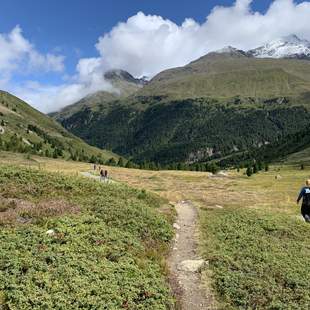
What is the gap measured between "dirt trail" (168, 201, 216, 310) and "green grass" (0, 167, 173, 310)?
0.76m

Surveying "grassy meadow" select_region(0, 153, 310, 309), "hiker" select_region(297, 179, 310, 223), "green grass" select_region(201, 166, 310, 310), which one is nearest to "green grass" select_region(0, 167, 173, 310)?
"grassy meadow" select_region(0, 153, 310, 309)

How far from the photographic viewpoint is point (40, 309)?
50.9 ft

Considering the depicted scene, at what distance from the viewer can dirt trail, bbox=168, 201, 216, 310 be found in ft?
62.0

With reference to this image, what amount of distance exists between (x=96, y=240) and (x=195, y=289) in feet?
19.5

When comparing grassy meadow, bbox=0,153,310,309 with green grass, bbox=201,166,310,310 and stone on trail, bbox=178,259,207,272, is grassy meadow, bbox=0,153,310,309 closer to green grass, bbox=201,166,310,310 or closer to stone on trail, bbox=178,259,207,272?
green grass, bbox=201,166,310,310

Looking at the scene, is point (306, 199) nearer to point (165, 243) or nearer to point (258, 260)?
point (258, 260)

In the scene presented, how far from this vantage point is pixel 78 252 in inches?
813

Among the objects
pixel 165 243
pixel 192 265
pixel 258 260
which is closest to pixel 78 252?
pixel 192 265

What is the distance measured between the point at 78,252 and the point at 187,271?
5.84 meters

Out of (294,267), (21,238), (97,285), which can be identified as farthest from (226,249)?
Answer: (21,238)

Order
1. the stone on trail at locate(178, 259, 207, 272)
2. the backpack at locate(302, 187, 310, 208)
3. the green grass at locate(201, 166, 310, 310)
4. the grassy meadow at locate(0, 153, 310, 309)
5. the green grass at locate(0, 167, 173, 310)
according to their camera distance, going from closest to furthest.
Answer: the green grass at locate(0, 167, 173, 310)
the grassy meadow at locate(0, 153, 310, 309)
the green grass at locate(201, 166, 310, 310)
the stone on trail at locate(178, 259, 207, 272)
the backpack at locate(302, 187, 310, 208)

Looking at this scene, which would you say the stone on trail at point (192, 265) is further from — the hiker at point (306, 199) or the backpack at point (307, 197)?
the backpack at point (307, 197)

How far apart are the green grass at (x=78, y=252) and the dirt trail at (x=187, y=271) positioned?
2.51 ft

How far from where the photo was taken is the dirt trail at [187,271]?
18.9 metres
